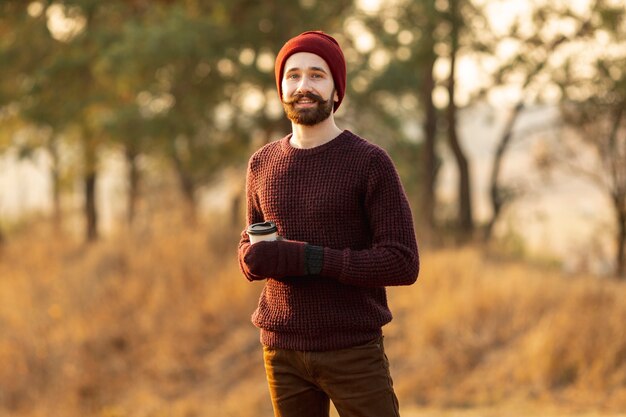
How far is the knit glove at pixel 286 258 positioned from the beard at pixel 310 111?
14.7 inches

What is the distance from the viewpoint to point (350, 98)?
51.1ft

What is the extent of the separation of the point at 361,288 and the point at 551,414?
4.68 metres

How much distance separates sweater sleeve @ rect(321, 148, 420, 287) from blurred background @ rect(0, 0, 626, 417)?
4532 millimetres

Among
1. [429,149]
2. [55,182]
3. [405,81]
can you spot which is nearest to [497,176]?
[429,149]

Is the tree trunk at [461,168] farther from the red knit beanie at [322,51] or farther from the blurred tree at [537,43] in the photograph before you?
the red knit beanie at [322,51]

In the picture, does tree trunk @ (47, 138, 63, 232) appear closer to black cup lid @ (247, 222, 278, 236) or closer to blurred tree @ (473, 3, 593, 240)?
blurred tree @ (473, 3, 593, 240)

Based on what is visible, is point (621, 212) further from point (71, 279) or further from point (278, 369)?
point (278, 369)

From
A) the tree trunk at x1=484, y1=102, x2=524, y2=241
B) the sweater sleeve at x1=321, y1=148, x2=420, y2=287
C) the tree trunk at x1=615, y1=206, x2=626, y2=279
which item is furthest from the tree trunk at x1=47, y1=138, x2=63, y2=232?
the sweater sleeve at x1=321, y1=148, x2=420, y2=287

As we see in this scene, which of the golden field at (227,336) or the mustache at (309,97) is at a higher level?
the mustache at (309,97)

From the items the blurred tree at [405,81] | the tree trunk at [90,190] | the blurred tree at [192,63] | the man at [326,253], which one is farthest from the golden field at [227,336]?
the tree trunk at [90,190]

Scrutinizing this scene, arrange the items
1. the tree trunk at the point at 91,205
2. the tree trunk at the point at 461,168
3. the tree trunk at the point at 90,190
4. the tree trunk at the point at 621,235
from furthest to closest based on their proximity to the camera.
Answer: the tree trunk at the point at 621,235, the tree trunk at the point at 90,190, the tree trunk at the point at 91,205, the tree trunk at the point at 461,168

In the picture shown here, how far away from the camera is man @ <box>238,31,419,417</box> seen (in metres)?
2.35

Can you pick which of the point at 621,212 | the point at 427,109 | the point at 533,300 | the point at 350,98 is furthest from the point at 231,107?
the point at 621,212

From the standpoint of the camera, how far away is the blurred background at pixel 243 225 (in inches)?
310
